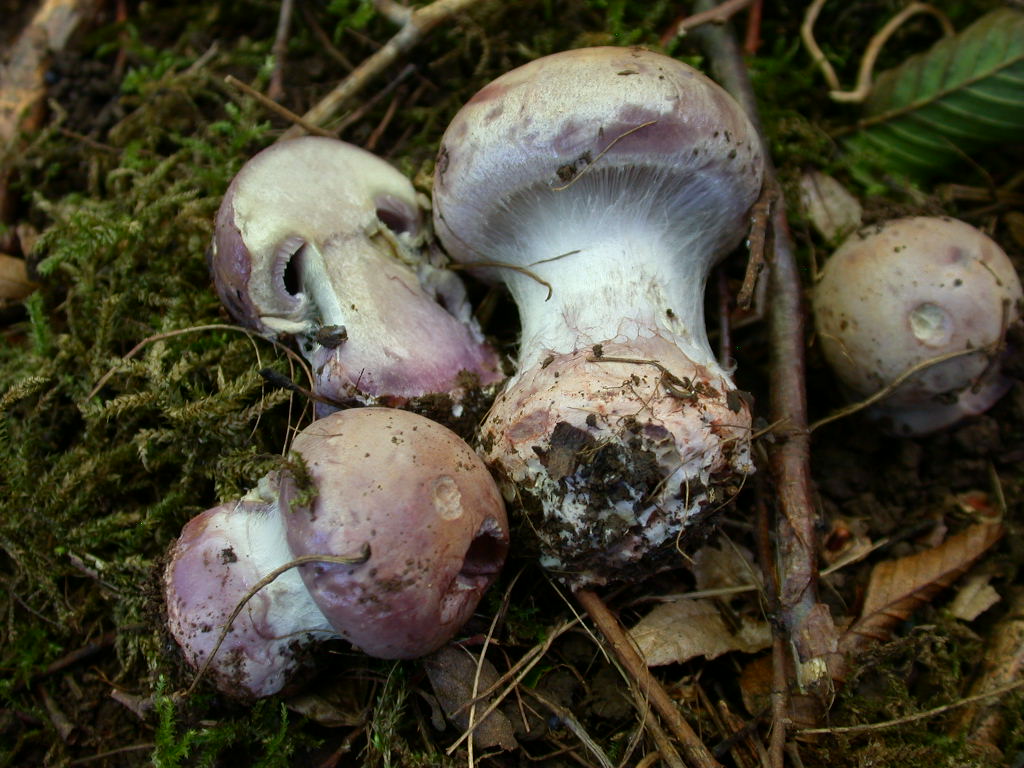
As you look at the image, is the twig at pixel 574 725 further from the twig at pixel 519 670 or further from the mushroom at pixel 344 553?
the mushroom at pixel 344 553

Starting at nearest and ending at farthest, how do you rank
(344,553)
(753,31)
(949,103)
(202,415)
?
(344,553) → (202,415) → (949,103) → (753,31)

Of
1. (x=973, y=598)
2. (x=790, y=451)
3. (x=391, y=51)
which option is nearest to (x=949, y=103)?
(x=790, y=451)

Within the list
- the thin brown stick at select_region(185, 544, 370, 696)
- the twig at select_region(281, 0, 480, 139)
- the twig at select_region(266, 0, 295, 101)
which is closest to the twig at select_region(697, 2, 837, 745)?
the twig at select_region(281, 0, 480, 139)

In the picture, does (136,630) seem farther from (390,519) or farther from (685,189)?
(685,189)

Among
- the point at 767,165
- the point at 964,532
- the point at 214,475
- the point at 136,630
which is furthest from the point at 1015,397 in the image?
the point at 136,630

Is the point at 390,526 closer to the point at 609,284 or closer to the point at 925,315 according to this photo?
the point at 609,284
